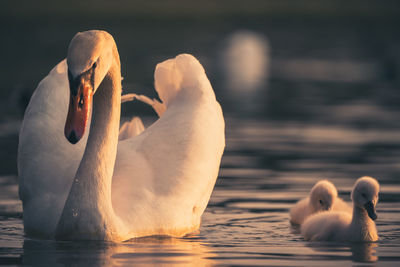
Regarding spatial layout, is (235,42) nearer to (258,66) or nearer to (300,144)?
(258,66)

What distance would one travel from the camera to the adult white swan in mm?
10180

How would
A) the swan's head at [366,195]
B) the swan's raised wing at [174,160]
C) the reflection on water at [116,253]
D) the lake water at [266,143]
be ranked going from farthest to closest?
1. the swan's head at [366,195]
2. the swan's raised wing at [174,160]
3. the lake water at [266,143]
4. the reflection on water at [116,253]

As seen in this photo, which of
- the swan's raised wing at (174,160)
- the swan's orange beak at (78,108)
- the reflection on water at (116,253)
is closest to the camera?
the swan's orange beak at (78,108)

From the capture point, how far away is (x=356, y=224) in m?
11.0

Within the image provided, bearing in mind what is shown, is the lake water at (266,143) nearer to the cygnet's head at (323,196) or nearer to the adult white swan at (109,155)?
the adult white swan at (109,155)

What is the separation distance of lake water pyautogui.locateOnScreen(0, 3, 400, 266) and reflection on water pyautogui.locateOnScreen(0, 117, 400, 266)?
1 centimetres

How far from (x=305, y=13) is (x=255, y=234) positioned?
87612mm

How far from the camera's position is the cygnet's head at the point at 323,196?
12.3 m

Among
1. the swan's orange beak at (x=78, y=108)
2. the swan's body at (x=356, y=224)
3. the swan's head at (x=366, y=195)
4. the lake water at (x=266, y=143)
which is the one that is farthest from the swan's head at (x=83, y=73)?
the swan's head at (x=366, y=195)

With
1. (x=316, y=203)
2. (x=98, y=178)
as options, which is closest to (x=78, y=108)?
(x=98, y=178)

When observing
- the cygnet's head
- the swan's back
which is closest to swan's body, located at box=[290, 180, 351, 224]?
the cygnet's head

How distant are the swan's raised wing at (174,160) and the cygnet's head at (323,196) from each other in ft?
3.61

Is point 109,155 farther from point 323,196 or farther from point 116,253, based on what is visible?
point 323,196

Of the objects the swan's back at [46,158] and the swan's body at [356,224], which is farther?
the swan's body at [356,224]
